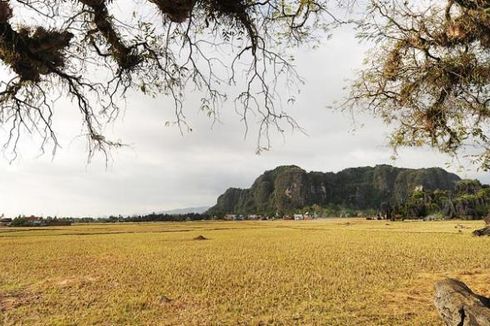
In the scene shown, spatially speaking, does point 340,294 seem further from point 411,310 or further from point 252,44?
point 252,44

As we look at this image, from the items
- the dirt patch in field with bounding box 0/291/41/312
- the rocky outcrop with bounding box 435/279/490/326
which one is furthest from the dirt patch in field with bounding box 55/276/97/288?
the rocky outcrop with bounding box 435/279/490/326

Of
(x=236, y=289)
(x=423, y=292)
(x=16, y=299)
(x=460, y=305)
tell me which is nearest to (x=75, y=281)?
(x=16, y=299)

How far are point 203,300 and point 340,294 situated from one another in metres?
4.50

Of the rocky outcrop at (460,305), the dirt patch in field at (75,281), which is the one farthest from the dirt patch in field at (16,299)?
the rocky outcrop at (460,305)

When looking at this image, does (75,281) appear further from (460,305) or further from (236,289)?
(460,305)

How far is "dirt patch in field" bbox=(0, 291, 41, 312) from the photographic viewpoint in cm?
1332

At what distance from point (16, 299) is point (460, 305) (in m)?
13.6

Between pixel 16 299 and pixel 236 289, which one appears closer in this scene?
pixel 16 299

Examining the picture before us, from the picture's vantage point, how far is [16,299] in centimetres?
1449

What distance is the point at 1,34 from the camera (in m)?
5.89

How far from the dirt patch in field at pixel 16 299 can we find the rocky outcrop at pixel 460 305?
476 inches

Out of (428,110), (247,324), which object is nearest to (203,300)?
(247,324)

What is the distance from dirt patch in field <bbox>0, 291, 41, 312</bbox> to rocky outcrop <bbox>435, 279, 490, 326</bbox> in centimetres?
1209

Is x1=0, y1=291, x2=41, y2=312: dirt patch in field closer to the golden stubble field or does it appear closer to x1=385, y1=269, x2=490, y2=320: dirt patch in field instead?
the golden stubble field
